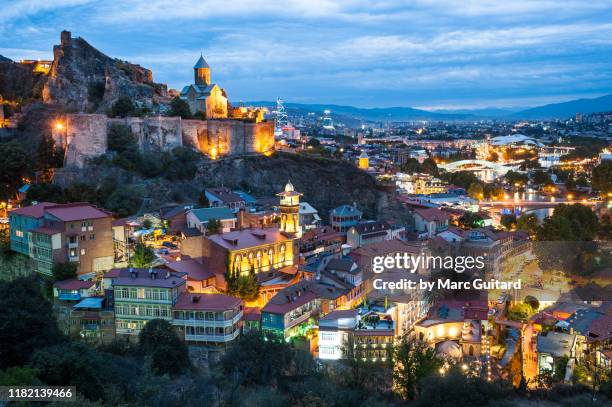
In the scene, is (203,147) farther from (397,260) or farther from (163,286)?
(163,286)

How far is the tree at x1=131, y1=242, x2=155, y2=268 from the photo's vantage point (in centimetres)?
1716

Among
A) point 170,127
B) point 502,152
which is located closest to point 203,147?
point 170,127

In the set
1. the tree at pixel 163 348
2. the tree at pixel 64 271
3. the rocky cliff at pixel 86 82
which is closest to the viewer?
the tree at pixel 163 348

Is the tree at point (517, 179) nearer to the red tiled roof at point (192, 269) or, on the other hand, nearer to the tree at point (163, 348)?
the red tiled roof at point (192, 269)

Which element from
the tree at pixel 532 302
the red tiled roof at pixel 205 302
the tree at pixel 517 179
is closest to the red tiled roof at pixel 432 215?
the tree at pixel 532 302

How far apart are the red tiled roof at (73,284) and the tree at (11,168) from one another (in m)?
7.67

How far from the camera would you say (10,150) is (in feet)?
72.0

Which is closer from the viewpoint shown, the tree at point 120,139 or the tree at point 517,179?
the tree at point 120,139

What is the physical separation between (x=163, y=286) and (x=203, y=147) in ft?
48.6

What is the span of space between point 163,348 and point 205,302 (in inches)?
79.6

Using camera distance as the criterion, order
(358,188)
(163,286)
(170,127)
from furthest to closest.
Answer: (358,188) < (170,127) < (163,286)

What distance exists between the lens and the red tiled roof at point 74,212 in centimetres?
1678

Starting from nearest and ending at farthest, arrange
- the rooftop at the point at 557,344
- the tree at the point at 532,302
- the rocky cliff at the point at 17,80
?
the rooftop at the point at 557,344 → the tree at the point at 532,302 → the rocky cliff at the point at 17,80

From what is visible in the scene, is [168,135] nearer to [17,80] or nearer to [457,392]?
[17,80]
